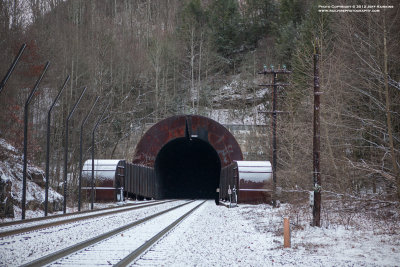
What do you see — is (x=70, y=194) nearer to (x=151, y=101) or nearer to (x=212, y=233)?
(x=212, y=233)

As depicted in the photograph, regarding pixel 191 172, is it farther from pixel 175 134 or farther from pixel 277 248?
pixel 277 248

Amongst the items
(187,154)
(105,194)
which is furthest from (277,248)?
(187,154)

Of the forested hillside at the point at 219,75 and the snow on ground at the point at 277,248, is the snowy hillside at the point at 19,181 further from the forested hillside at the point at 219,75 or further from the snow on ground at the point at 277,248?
the snow on ground at the point at 277,248

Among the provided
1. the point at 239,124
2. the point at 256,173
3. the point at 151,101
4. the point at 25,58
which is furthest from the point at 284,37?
the point at 25,58

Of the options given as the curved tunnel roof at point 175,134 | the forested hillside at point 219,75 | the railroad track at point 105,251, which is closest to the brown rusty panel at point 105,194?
the forested hillside at point 219,75

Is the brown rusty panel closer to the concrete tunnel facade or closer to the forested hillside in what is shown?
the forested hillside

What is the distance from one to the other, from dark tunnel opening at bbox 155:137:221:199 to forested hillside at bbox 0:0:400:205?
17.5ft

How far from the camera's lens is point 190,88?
65.6 m

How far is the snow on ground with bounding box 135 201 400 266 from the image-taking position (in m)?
8.31

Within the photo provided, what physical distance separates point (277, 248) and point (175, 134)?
2993 cm

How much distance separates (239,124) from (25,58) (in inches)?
1313

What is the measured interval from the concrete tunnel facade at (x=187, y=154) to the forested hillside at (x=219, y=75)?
412cm

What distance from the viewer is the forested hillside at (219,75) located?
18203 mm

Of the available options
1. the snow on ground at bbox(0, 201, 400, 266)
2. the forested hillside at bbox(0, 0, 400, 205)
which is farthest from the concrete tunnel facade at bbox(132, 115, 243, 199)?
the snow on ground at bbox(0, 201, 400, 266)
